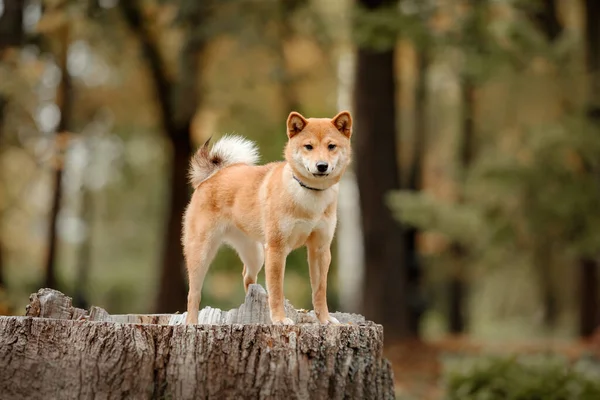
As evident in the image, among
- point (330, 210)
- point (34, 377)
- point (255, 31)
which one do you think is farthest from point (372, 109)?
point (34, 377)

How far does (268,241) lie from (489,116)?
15.6 metres

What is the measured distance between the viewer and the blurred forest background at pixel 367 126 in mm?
12531

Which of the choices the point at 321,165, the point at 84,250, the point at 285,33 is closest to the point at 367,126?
the point at 285,33

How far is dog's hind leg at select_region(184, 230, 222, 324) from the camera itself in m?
5.40

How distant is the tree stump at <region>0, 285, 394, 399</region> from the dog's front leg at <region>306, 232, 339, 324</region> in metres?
0.55

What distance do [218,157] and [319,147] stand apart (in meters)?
1.26

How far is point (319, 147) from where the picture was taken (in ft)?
15.7

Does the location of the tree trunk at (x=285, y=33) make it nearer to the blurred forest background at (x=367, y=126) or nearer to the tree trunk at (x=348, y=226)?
the blurred forest background at (x=367, y=126)

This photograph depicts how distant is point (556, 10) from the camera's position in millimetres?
17859

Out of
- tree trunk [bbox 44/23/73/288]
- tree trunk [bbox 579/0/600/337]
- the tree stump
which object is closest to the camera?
the tree stump

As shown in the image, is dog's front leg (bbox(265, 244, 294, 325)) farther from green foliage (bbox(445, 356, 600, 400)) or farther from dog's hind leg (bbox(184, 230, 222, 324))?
green foliage (bbox(445, 356, 600, 400))

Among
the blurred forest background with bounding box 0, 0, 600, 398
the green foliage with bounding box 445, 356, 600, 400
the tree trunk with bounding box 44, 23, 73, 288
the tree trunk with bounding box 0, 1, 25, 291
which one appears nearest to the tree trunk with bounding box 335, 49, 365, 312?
the blurred forest background with bounding box 0, 0, 600, 398

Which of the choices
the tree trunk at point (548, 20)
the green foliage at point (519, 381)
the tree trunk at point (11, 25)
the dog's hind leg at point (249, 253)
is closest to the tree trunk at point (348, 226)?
the tree trunk at point (548, 20)

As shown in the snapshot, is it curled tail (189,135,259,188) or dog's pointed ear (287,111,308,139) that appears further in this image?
curled tail (189,135,259,188)
